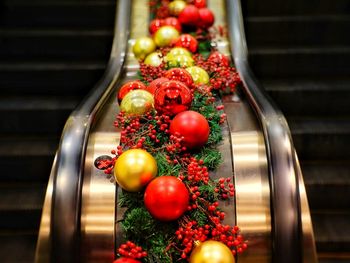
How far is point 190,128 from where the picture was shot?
169 cm

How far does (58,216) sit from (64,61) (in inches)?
84.3

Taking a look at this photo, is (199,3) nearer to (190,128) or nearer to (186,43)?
(186,43)

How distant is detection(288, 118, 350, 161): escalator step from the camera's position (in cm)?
269

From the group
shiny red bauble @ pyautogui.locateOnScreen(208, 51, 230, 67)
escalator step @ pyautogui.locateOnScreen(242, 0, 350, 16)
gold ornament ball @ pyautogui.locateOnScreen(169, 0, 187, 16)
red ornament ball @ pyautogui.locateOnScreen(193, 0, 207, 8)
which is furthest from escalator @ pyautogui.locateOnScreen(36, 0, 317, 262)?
escalator step @ pyautogui.locateOnScreen(242, 0, 350, 16)

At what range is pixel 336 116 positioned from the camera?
9.73 ft

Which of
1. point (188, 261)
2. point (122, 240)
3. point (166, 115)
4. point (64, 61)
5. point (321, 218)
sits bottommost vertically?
point (188, 261)

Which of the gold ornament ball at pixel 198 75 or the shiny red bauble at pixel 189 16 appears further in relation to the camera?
the shiny red bauble at pixel 189 16

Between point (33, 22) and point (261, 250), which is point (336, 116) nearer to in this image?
point (261, 250)

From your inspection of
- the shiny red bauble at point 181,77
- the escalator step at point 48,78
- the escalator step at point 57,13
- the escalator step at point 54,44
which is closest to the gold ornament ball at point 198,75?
the shiny red bauble at point 181,77

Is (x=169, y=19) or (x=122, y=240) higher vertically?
(x=169, y=19)

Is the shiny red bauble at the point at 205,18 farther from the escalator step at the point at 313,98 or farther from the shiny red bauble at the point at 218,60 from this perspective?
the escalator step at the point at 313,98

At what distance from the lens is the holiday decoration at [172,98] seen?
1779mm

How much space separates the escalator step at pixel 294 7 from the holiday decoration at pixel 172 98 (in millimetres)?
1999

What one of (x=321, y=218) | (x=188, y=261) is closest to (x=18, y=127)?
(x=188, y=261)
